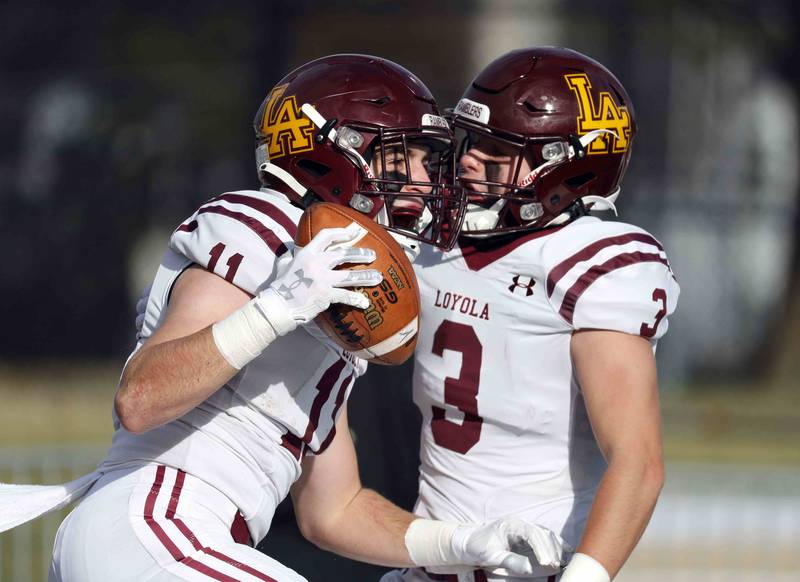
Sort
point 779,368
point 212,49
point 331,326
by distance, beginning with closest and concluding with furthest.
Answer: point 331,326 < point 212,49 < point 779,368

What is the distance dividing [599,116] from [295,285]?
1182 millimetres

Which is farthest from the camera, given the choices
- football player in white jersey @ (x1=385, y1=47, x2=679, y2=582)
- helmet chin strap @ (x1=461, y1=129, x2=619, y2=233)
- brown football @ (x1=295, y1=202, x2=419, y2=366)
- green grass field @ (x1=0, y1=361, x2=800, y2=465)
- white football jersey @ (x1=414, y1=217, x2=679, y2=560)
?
green grass field @ (x1=0, y1=361, x2=800, y2=465)

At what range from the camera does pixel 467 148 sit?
3582 mm

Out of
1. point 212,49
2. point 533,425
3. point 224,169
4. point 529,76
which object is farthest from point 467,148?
point 212,49

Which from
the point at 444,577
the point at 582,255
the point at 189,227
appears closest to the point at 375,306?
the point at 189,227

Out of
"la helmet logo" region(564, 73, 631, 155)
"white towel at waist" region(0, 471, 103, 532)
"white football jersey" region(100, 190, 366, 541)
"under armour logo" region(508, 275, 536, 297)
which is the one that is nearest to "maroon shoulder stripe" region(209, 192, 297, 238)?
"white football jersey" region(100, 190, 366, 541)

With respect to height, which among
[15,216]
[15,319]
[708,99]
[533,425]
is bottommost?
[15,319]

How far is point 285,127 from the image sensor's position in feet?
10.5

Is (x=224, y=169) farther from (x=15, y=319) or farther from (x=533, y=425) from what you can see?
(x=533, y=425)

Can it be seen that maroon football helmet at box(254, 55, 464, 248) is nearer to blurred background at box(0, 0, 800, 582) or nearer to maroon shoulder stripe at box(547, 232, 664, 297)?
maroon shoulder stripe at box(547, 232, 664, 297)

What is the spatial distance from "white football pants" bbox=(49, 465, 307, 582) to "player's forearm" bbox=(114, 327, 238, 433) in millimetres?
191

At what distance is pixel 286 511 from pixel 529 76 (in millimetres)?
2179

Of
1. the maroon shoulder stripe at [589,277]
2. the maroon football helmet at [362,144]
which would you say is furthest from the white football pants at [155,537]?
the maroon shoulder stripe at [589,277]

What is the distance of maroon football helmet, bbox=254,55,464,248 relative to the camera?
3.15 meters
